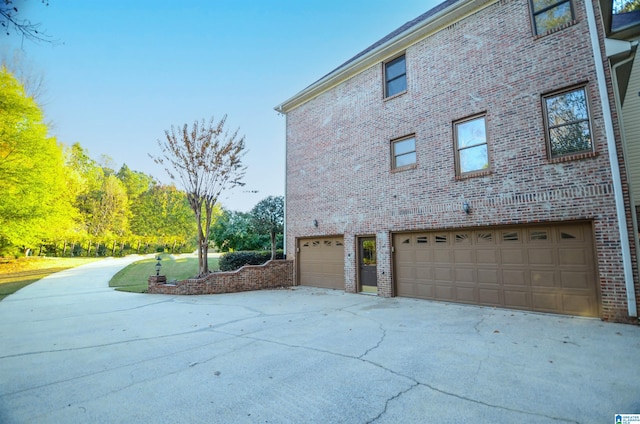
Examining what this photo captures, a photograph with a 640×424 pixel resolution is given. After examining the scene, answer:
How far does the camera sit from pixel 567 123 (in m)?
6.86

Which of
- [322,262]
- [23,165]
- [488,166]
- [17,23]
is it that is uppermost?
[23,165]

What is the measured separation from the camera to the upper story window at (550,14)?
23.5 ft

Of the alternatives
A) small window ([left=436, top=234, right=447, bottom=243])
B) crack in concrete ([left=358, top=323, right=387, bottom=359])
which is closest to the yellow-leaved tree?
crack in concrete ([left=358, top=323, right=387, bottom=359])

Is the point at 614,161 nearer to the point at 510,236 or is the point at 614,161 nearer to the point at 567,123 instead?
the point at 567,123

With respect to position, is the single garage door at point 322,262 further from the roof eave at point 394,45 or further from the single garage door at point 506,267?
the roof eave at point 394,45

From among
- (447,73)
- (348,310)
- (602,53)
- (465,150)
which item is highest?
(447,73)

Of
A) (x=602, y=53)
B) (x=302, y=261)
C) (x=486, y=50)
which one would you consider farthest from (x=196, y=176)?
(x=602, y=53)

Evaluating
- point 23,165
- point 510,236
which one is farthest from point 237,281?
point 23,165

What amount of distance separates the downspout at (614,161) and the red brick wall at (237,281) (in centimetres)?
1033

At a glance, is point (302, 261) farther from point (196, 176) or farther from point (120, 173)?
point (120, 173)

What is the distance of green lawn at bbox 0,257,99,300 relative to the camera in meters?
14.7

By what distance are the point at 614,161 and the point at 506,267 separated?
3.14m

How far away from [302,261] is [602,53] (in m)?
11.0

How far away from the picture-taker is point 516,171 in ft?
24.2
